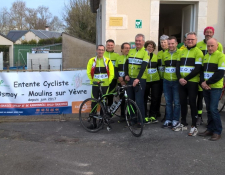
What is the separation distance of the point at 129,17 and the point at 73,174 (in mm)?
5408

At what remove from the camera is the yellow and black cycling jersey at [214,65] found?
16.3ft

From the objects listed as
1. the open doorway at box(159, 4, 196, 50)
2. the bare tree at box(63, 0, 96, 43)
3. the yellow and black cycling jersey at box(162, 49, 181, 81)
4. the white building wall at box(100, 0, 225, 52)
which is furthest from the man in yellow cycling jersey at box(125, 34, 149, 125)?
the bare tree at box(63, 0, 96, 43)

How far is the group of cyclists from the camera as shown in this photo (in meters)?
5.18

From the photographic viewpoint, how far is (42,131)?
596 centimetres

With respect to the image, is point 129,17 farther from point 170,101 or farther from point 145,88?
point 170,101

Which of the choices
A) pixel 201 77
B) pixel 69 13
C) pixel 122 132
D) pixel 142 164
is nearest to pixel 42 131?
pixel 122 132

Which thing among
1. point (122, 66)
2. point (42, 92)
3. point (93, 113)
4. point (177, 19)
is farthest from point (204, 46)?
point (177, 19)

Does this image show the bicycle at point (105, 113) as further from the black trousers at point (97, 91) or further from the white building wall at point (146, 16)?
the white building wall at point (146, 16)

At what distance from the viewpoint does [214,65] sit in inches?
200

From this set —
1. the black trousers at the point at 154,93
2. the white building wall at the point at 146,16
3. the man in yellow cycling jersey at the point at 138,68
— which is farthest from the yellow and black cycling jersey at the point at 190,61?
the white building wall at the point at 146,16

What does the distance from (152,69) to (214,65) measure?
63.1 inches

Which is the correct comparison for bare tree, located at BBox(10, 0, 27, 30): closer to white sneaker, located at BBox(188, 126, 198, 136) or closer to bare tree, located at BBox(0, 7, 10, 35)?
bare tree, located at BBox(0, 7, 10, 35)

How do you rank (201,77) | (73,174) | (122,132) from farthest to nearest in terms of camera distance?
(122,132)
(201,77)
(73,174)

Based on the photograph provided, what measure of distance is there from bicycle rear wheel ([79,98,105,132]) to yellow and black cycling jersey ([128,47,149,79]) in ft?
3.30
